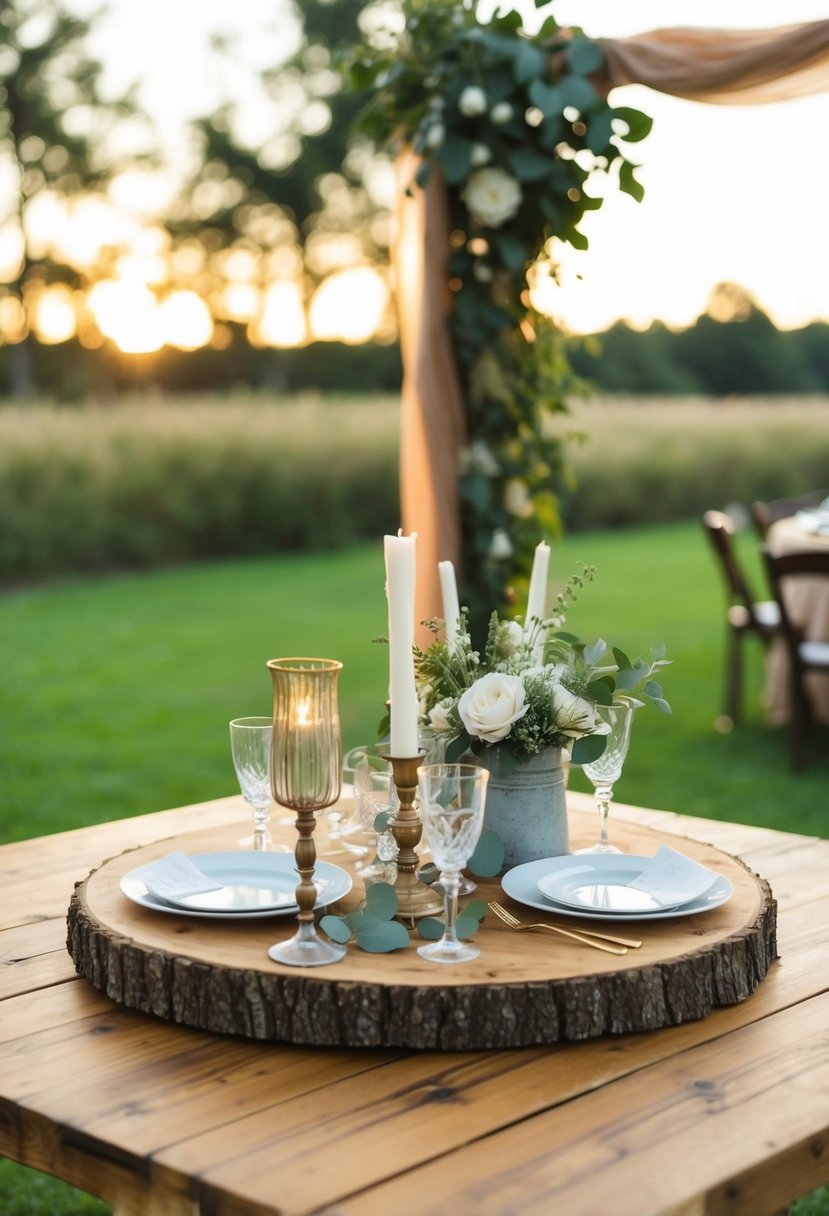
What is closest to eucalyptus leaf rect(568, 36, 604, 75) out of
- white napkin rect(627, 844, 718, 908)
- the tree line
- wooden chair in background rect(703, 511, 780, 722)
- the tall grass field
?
wooden chair in background rect(703, 511, 780, 722)

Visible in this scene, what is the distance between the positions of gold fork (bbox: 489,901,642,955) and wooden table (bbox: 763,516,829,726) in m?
3.33

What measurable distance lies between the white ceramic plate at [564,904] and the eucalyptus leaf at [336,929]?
0.24 m

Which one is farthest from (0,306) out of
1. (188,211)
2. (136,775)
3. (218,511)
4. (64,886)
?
(64,886)

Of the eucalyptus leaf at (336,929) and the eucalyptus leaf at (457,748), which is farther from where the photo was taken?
the eucalyptus leaf at (457,748)

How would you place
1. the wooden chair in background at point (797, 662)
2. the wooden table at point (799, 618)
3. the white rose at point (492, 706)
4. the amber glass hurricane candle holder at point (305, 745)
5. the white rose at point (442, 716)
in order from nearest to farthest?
the amber glass hurricane candle holder at point (305, 745) → the white rose at point (492, 706) → the white rose at point (442, 716) → the wooden chair in background at point (797, 662) → the wooden table at point (799, 618)

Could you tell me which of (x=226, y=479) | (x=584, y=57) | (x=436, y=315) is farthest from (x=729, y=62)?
(x=226, y=479)

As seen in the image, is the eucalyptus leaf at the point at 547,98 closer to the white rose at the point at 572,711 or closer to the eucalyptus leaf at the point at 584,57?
the eucalyptus leaf at the point at 584,57

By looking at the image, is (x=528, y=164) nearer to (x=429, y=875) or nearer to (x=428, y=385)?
(x=428, y=385)

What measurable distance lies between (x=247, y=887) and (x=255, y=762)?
0.20m

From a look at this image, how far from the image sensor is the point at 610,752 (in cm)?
178

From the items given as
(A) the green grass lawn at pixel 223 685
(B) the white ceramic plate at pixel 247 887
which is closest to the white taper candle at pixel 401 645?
(B) the white ceramic plate at pixel 247 887

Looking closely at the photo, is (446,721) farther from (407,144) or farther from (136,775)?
(136,775)

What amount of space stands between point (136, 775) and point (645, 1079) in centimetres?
363

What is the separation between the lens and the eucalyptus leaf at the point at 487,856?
165cm
